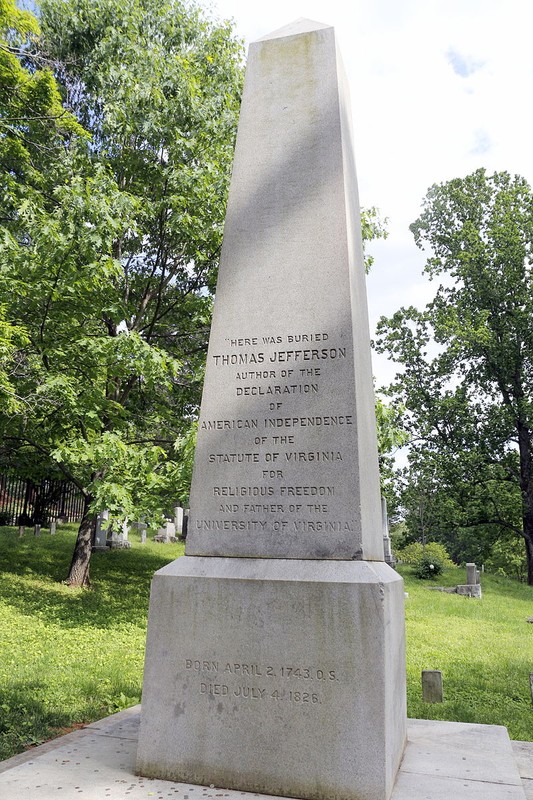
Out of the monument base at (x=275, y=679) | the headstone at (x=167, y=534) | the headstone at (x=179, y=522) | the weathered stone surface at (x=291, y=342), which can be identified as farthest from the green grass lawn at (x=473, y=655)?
the headstone at (x=179, y=522)

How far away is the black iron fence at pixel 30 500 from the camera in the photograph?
2344 cm

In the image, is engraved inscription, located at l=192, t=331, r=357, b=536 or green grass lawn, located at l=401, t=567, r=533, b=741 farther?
green grass lawn, located at l=401, t=567, r=533, b=741

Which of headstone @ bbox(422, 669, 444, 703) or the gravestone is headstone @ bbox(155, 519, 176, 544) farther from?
the gravestone

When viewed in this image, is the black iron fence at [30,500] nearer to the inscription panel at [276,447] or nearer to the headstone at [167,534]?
the headstone at [167,534]

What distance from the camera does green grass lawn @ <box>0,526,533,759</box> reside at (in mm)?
6450

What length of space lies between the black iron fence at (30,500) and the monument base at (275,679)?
20.5 meters

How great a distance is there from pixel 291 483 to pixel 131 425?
10235 millimetres

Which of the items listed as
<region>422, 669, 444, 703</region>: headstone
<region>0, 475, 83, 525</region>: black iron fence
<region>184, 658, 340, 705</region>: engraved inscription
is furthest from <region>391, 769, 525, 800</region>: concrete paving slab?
<region>0, 475, 83, 525</region>: black iron fence

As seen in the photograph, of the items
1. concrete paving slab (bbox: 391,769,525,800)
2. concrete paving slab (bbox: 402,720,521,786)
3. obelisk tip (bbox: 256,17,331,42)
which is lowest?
concrete paving slab (bbox: 402,720,521,786)

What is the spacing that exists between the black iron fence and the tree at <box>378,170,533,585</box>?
1454 cm

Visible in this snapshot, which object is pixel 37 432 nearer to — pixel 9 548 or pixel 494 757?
pixel 9 548

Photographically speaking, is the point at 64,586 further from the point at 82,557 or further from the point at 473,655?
the point at 473,655

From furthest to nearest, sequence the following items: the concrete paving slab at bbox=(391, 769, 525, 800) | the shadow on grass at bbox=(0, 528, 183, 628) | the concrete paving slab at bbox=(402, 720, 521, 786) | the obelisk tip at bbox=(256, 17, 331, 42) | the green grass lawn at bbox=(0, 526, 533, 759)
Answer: the shadow on grass at bbox=(0, 528, 183, 628), the green grass lawn at bbox=(0, 526, 533, 759), the obelisk tip at bbox=(256, 17, 331, 42), the concrete paving slab at bbox=(402, 720, 521, 786), the concrete paving slab at bbox=(391, 769, 525, 800)

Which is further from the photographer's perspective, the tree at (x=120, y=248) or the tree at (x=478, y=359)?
the tree at (x=478, y=359)
